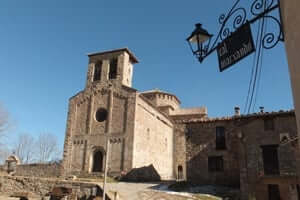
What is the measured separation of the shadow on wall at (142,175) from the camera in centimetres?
2197

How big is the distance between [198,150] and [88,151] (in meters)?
10.1

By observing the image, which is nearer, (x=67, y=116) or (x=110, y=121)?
(x=110, y=121)

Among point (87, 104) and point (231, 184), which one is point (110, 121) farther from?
point (231, 184)

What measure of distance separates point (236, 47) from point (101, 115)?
74.4 feet

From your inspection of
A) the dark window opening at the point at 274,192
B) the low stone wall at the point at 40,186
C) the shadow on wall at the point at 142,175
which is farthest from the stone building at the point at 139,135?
the low stone wall at the point at 40,186

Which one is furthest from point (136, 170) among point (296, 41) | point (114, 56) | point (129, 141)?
point (296, 41)

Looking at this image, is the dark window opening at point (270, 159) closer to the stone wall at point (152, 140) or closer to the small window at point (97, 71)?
the stone wall at point (152, 140)

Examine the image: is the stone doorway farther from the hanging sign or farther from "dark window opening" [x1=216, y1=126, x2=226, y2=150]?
the hanging sign

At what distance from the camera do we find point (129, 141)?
23.1 metres

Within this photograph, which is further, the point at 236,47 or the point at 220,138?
the point at 220,138

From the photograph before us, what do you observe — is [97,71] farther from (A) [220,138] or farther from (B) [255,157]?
(B) [255,157]

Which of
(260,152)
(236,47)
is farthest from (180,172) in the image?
(236,47)

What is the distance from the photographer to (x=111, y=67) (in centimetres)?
2719

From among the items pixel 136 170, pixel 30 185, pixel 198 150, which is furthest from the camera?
pixel 198 150
